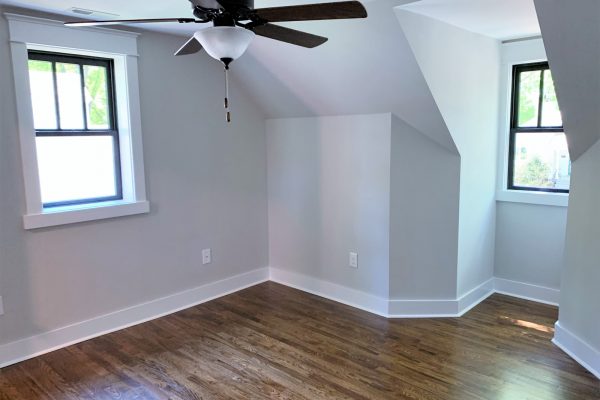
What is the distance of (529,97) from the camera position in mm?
3754

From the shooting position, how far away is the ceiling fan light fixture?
5.34 feet

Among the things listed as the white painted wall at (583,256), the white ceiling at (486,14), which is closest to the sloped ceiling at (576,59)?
the white painted wall at (583,256)

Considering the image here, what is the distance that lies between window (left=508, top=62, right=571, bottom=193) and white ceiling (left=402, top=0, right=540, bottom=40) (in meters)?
0.41

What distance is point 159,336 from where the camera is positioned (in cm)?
325

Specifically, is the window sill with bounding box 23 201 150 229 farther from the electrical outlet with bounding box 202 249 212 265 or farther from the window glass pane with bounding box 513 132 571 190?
the window glass pane with bounding box 513 132 571 190

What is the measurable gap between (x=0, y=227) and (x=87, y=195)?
2.06 feet

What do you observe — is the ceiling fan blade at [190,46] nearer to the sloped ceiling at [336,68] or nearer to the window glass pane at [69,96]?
the sloped ceiling at [336,68]

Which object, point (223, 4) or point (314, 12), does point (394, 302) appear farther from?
point (223, 4)

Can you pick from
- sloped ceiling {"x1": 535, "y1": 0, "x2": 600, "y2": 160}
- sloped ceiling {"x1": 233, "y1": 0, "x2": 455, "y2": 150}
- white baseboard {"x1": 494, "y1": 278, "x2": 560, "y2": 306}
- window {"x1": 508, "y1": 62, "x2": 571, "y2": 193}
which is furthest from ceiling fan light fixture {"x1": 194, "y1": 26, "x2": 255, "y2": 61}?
white baseboard {"x1": 494, "y1": 278, "x2": 560, "y2": 306}

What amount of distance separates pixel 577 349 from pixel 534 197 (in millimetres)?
1340

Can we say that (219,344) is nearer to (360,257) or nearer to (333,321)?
(333,321)

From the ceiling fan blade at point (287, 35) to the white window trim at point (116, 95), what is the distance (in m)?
1.74

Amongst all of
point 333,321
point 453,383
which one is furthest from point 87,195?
point 453,383

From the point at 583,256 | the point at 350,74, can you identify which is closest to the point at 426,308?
the point at 583,256
